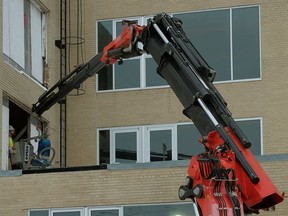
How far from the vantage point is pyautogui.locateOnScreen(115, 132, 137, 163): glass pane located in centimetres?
2820

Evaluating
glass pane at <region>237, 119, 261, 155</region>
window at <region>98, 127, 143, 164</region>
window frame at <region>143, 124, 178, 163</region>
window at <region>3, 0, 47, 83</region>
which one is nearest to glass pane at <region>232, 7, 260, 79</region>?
glass pane at <region>237, 119, 261, 155</region>

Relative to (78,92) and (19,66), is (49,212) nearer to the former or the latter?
(19,66)

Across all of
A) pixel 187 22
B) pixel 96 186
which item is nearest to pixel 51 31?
pixel 187 22

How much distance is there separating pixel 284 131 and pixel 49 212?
7903 millimetres

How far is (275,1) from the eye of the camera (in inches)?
1090

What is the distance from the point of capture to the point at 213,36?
28.0 m

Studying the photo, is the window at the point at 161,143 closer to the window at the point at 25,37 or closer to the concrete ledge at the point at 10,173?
the window at the point at 25,37

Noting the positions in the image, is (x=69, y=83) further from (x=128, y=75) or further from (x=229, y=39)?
(x=229, y=39)

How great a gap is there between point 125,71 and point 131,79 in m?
0.35

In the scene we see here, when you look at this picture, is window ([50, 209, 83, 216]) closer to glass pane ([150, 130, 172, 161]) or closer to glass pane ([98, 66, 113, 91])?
glass pane ([150, 130, 172, 161])

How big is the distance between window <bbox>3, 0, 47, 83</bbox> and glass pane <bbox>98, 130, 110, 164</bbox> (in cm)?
253

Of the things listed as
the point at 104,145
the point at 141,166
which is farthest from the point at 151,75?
the point at 141,166

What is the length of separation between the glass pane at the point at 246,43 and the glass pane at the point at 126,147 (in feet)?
11.7

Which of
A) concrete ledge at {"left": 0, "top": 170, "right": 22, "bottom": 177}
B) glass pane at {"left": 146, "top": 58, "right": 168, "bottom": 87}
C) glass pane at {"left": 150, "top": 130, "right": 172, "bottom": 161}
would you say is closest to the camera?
concrete ledge at {"left": 0, "top": 170, "right": 22, "bottom": 177}
